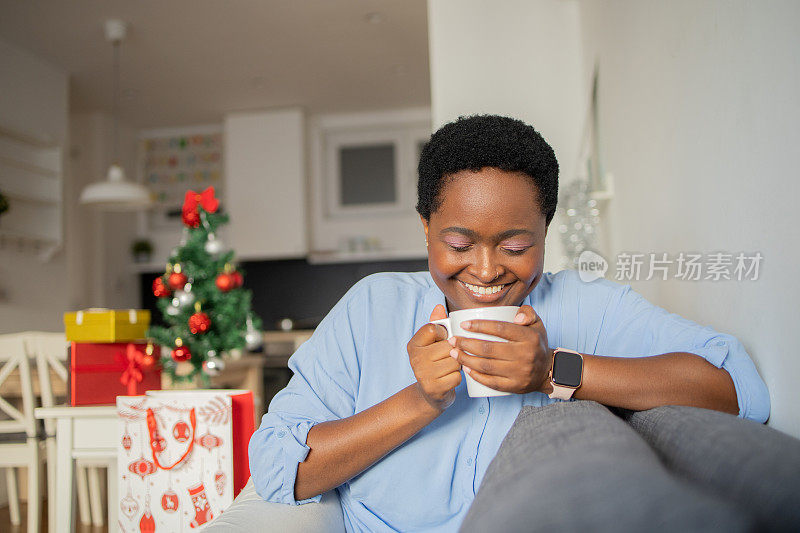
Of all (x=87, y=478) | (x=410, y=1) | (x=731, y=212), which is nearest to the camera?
(x=731, y=212)

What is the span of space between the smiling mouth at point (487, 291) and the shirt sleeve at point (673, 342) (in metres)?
0.23

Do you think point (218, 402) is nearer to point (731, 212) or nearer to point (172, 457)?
point (172, 457)

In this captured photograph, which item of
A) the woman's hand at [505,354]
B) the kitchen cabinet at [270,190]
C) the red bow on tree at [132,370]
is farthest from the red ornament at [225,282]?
the kitchen cabinet at [270,190]

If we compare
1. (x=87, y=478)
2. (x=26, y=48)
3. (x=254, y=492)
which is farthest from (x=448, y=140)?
(x=26, y=48)

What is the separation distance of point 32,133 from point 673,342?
4.29 meters

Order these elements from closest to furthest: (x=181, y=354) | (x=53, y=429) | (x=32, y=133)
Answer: (x=181, y=354)
(x=53, y=429)
(x=32, y=133)

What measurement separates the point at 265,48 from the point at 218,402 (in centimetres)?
355

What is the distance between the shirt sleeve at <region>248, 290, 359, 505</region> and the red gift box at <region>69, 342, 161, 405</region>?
3.15 feet

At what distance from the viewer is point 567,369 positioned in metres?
0.81

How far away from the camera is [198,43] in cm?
415

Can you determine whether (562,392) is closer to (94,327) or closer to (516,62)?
(94,327)

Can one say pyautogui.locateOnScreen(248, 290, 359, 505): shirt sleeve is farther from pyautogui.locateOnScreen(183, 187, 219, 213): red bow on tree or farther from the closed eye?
pyautogui.locateOnScreen(183, 187, 219, 213): red bow on tree

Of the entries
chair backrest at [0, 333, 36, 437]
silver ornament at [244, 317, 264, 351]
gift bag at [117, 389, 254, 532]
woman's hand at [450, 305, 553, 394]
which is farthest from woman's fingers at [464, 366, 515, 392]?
chair backrest at [0, 333, 36, 437]

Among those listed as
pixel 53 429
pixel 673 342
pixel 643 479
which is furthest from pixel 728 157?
pixel 53 429
